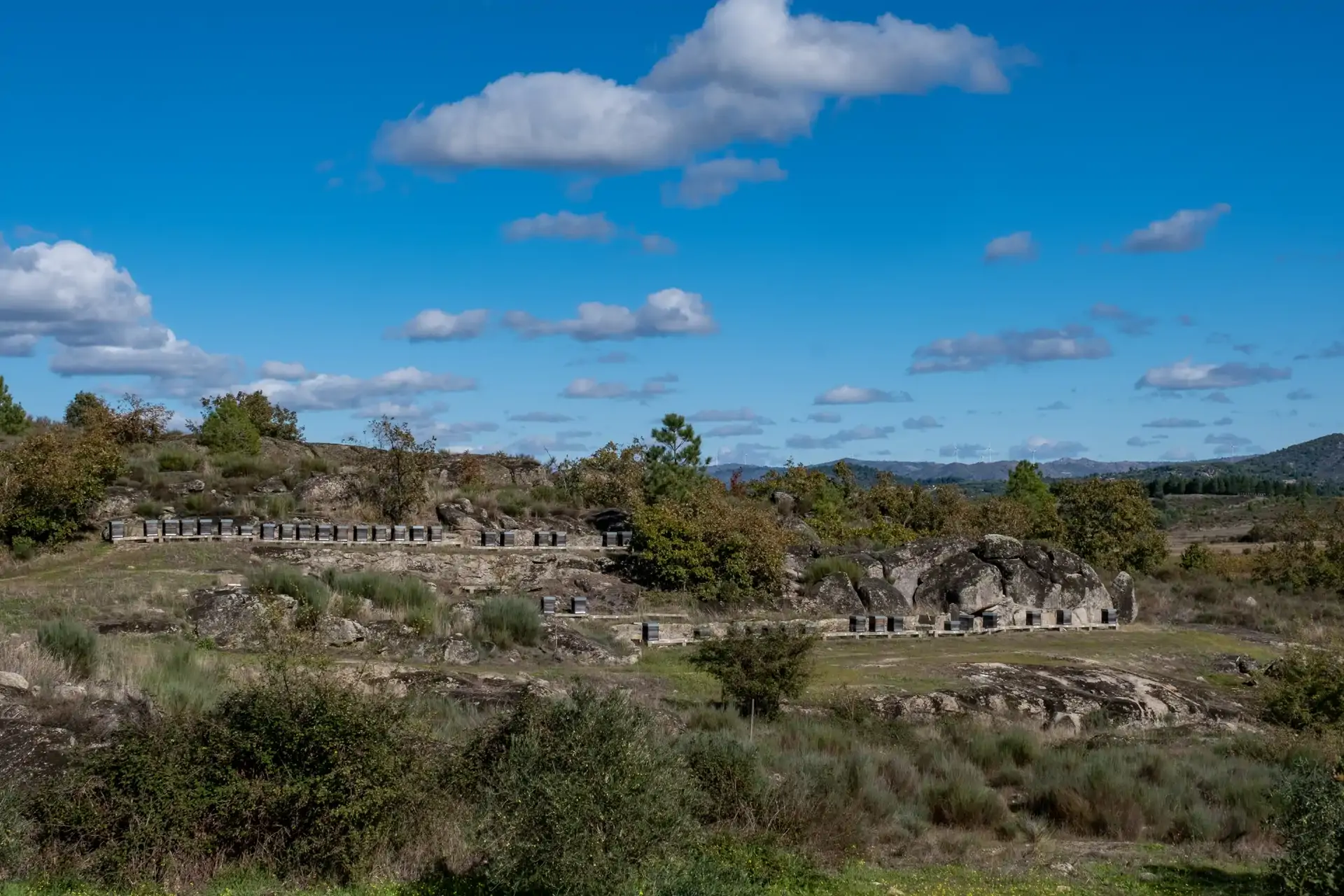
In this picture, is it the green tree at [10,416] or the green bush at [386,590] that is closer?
the green bush at [386,590]

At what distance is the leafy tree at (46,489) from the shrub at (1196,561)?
40.6 meters

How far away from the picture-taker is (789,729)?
59.1 ft

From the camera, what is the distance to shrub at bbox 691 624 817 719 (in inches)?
772

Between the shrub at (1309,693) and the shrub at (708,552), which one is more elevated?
the shrub at (708,552)

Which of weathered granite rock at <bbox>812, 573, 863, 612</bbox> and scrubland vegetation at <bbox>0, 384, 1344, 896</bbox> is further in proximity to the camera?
weathered granite rock at <bbox>812, 573, 863, 612</bbox>

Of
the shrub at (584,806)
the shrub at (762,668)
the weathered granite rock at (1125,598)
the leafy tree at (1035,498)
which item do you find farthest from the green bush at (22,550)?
the leafy tree at (1035,498)

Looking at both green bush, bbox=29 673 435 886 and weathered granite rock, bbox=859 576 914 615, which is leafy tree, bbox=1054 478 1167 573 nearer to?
weathered granite rock, bbox=859 576 914 615

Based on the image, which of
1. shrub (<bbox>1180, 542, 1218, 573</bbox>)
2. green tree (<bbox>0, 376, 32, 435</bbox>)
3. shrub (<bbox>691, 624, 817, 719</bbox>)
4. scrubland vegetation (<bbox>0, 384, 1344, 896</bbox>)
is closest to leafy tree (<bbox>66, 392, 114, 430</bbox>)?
green tree (<bbox>0, 376, 32, 435</bbox>)

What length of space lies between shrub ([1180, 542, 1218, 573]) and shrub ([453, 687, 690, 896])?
139 feet

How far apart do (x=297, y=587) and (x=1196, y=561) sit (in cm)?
3831

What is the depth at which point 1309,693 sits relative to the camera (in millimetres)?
20719

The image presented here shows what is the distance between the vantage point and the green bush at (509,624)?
77.3 ft

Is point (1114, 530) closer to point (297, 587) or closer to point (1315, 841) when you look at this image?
point (297, 587)

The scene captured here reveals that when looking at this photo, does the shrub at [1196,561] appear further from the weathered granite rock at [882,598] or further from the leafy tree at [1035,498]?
the weathered granite rock at [882,598]
